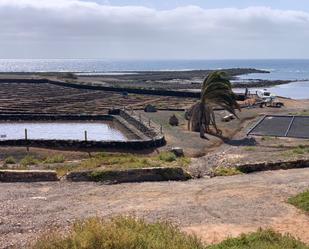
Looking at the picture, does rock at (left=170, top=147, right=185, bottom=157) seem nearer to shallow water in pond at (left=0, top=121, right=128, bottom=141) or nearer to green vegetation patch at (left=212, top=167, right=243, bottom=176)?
green vegetation patch at (left=212, top=167, right=243, bottom=176)

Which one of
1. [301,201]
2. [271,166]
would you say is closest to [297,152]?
[271,166]

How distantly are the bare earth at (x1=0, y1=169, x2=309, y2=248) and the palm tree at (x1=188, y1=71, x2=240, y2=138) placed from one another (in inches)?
677

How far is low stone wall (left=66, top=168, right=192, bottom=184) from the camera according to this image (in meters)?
18.4

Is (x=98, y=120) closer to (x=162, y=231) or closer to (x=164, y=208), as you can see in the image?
(x=164, y=208)

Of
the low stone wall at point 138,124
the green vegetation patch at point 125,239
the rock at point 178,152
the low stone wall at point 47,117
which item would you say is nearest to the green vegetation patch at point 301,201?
the green vegetation patch at point 125,239

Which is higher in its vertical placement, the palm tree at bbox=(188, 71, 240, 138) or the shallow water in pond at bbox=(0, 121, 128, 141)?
the palm tree at bbox=(188, 71, 240, 138)

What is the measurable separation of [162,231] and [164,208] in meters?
A: 4.67

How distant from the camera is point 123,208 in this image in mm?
14367

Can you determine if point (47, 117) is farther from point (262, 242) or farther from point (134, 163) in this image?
point (262, 242)

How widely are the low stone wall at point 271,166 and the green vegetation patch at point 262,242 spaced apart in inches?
384

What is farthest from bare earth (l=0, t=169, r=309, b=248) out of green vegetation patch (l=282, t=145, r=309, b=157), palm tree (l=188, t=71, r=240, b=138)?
palm tree (l=188, t=71, r=240, b=138)

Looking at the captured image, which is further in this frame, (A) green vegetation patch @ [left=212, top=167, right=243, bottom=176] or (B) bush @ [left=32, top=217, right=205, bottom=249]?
(A) green vegetation patch @ [left=212, top=167, right=243, bottom=176]

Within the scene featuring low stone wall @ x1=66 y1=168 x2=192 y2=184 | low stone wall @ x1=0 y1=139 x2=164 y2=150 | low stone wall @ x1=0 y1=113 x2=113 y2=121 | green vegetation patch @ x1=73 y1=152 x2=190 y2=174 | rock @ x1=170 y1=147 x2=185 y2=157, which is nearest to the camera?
low stone wall @ x1=66 y1=168 x2=192 y2=184

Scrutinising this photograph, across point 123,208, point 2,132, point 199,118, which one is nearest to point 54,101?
point 2,132
